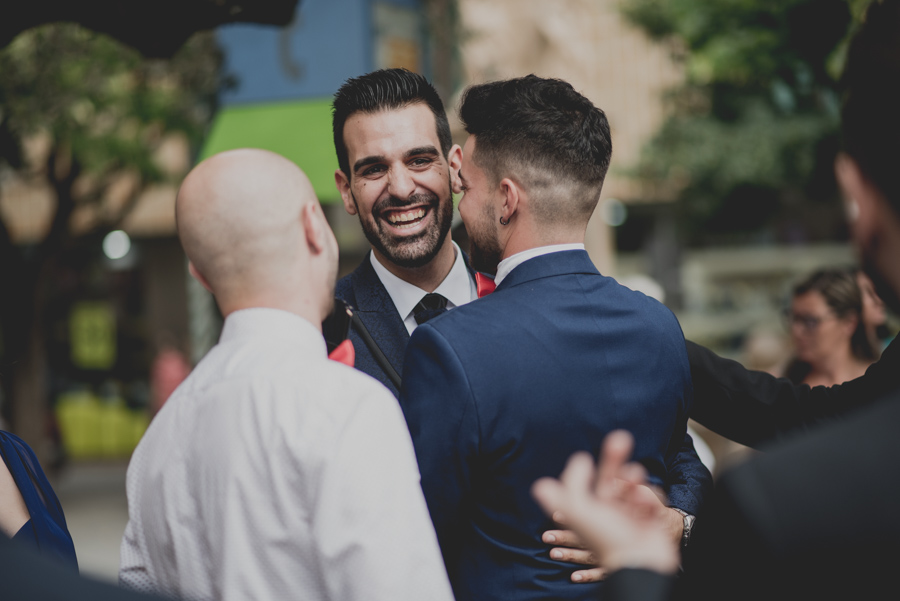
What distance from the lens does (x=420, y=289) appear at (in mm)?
2455

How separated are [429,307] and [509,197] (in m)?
0.68

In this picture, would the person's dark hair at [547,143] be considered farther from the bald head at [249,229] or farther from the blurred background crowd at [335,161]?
the blurred background crowd at [335,161]

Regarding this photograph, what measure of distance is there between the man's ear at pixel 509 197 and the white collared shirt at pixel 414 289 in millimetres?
589

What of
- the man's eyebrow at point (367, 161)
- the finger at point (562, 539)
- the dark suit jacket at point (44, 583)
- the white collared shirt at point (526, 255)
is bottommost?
the finger at point (562, 539)

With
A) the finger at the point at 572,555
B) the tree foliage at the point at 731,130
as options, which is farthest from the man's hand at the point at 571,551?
the tree foliage at the point at 731,130

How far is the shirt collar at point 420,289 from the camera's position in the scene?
7.92ft

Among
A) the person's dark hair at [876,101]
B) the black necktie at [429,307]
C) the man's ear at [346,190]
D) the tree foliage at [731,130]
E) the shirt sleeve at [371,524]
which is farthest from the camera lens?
the tree foliage at [731,130]

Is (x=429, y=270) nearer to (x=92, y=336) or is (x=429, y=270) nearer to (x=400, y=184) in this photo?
(x=400, y=184)

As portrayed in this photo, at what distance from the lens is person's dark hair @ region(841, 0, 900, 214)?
1.03 meters

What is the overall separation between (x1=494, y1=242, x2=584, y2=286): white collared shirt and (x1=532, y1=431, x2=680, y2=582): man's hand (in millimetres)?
784

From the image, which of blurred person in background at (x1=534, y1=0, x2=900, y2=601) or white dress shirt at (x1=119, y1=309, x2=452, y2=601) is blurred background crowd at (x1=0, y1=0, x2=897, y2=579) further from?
blurred person in background at (x1=534, y1=0, x2=900, y2=601)

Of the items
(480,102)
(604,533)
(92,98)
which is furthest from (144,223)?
(604,533)

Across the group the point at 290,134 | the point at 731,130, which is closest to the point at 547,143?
the point at 290,134

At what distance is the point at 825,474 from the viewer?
94 cm
